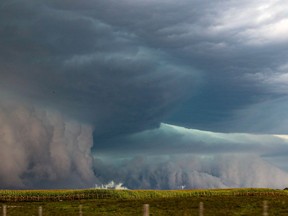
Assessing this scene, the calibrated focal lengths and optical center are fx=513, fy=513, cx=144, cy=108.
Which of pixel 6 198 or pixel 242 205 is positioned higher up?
pixel 6 198

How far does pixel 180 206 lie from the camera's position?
93.0 m

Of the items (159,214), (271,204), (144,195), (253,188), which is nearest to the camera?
(159,214)

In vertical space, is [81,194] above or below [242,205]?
above

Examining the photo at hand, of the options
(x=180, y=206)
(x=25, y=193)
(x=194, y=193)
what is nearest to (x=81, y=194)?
(x=25, y=193)

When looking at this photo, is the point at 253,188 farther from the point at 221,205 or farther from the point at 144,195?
the point at 221,205

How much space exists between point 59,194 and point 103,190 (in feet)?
46.3

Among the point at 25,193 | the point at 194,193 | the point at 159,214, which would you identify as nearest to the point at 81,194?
the point at 25,193

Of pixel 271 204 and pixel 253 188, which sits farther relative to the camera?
pixel 253 188

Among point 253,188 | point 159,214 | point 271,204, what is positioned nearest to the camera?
point 159,214

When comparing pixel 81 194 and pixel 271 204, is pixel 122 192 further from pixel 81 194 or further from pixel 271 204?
pixel 271 204

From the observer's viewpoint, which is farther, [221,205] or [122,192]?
[122,192]

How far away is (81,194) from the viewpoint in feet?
538

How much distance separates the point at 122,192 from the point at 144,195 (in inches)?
325

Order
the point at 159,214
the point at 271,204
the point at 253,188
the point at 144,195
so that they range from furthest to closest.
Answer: the point at 253,188, the point at 144,195, the point at 271,204, the point at 159,214
